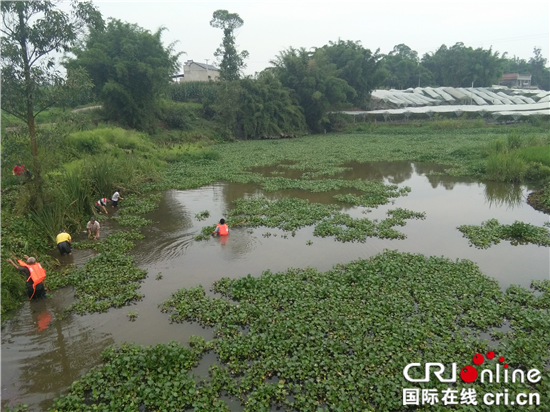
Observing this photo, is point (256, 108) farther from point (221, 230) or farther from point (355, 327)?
point (355, 327)

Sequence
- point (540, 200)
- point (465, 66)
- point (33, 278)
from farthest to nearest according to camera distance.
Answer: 1. point (465, 66)
2. point (540, 200)
3. point (33, 278)

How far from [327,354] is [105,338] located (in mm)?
3772

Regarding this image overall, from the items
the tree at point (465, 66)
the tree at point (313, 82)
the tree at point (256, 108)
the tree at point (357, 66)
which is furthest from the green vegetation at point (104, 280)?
the tree at point (465, 66)

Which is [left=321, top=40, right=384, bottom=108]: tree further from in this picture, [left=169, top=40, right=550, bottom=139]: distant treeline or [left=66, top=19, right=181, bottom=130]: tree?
[left=66, top=19, right=181, bottom=130]: tree

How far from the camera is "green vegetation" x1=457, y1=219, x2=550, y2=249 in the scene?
10.2m

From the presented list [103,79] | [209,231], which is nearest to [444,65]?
[103,79]

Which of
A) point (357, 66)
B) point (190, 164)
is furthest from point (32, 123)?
point (357, 66)

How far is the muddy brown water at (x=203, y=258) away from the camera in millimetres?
5895

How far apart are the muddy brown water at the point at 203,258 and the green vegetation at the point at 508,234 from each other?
30 centimetres

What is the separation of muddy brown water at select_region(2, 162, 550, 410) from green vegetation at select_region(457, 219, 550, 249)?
0.30m

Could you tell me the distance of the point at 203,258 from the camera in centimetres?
959

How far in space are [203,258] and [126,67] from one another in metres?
22.7

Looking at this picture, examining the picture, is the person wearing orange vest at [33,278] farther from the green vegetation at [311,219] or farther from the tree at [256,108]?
the tree at [256,108]

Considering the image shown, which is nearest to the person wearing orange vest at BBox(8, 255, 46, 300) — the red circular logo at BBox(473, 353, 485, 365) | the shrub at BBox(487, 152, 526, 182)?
the red circular logo at BBox(473, 353, 485, 365)
